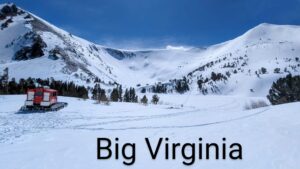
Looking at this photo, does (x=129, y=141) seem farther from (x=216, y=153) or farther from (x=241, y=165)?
(x=241, y=165)

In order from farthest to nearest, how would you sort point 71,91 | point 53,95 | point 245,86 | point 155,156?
1. point 245,86
2. point 71,91
3. point 53,95
4. point 155,156

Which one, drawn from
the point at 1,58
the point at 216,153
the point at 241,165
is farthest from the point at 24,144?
the point at 1,58

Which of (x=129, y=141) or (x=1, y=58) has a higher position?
(x=1, y=58)

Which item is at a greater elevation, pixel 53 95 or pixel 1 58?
pixel 1 58

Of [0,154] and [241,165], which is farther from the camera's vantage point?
[0,154]

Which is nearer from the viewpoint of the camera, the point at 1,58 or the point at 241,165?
the point at 241,165

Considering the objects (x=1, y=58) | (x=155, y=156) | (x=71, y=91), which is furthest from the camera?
(x=1, y=58)

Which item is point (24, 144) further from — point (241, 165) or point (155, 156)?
point (241, 165)

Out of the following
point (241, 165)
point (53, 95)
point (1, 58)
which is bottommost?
point (241, 165)

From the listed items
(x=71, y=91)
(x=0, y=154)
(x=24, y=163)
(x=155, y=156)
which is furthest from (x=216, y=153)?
(x=71, y=91)
